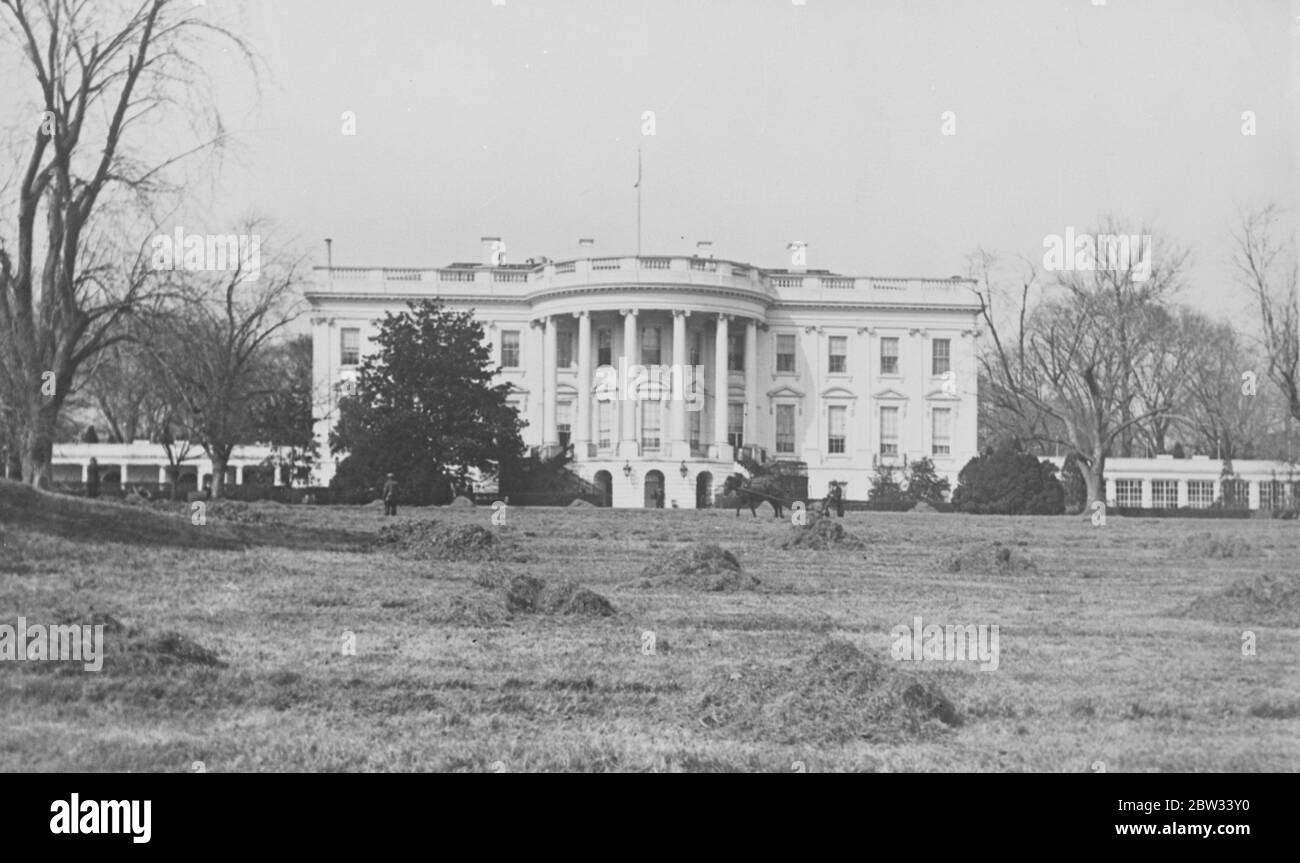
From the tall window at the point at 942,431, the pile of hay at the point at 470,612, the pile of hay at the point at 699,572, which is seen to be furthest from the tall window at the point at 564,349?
the pile of hay at the point at 470,612

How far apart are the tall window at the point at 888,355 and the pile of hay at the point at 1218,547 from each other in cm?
2685

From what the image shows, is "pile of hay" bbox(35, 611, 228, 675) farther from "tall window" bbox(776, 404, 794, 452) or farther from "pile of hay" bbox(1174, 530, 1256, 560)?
"tall window" bbox(776, 404, 794, 452)

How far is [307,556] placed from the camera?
563 inches

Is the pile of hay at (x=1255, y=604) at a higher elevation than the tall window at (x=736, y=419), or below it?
below

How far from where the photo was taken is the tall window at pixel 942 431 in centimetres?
4447

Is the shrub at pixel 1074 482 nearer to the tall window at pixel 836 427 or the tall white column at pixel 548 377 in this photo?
the tall window at pixel 836 427

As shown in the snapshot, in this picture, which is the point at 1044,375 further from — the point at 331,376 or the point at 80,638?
the point at 80,638

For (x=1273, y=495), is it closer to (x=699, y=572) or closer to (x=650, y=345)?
(x=650, y=345)

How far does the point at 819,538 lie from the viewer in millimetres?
18250

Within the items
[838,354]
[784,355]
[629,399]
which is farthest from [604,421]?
[838,354]

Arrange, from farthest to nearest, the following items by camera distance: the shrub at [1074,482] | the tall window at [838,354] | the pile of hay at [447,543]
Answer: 1. the tall window at [838,354]
2. the shrub at [1074,482]
3. the pile of hay at [447,543]

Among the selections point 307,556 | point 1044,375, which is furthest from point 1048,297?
point 307,556

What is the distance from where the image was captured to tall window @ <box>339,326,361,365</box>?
130 ft
